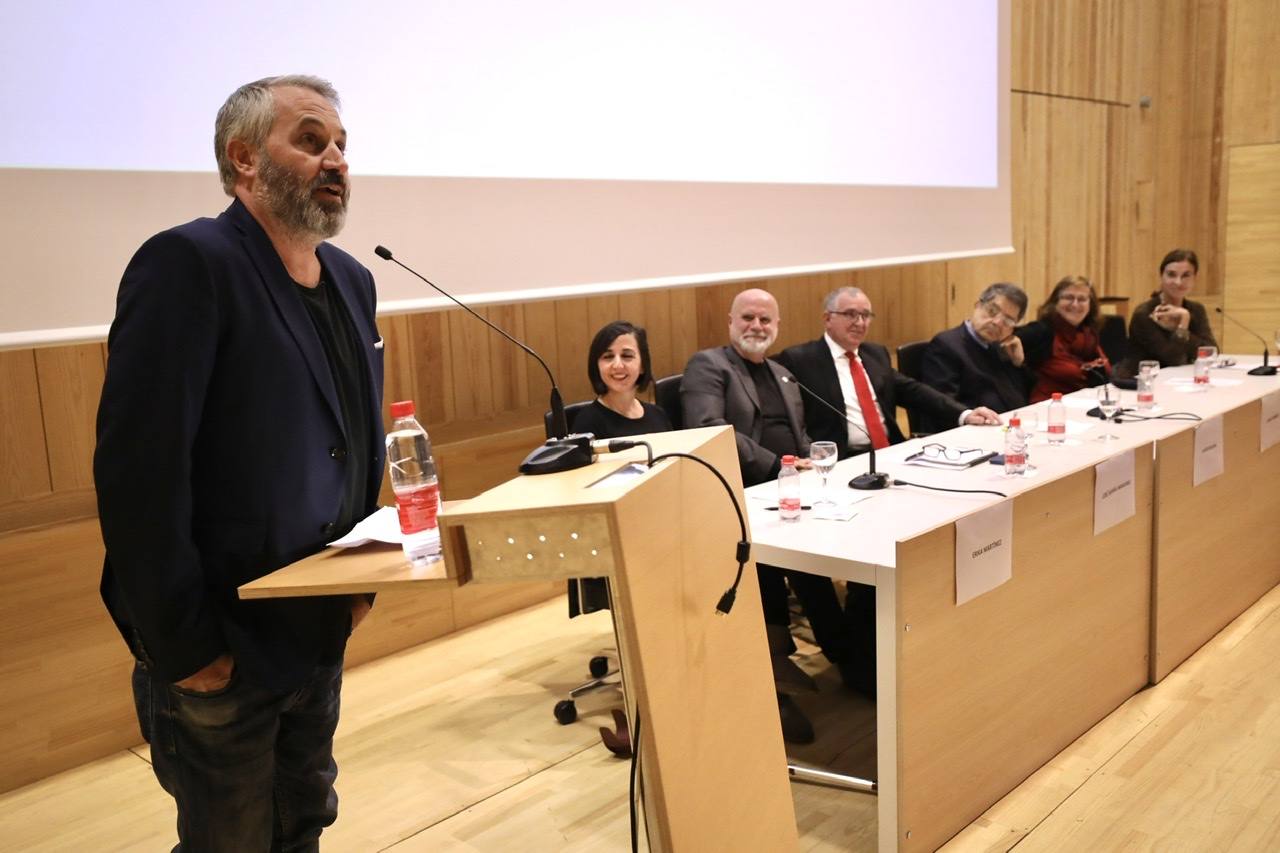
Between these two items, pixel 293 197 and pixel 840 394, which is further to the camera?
pixel 840 394

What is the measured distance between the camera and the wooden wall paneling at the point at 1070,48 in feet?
21.5

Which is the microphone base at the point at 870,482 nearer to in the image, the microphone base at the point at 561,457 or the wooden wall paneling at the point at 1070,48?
the microphone base at the point at 561,457

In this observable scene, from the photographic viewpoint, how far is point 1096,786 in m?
2.44

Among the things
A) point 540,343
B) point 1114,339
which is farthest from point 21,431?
point 1114,339

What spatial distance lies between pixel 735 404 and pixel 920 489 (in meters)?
0.92

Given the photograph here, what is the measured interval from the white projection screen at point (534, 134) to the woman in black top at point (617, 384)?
8.4 inches

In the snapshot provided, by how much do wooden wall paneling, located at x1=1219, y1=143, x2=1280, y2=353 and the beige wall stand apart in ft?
0.05

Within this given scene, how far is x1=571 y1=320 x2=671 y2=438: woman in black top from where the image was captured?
125 inches

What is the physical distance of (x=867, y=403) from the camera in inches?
155

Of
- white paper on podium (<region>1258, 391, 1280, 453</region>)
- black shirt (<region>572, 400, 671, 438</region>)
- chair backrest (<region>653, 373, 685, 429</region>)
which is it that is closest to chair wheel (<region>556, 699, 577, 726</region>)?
black shirt (<region>572, 400, 671, 438</region>)

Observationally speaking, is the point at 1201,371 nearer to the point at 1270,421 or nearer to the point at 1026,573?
the point at 1270,421

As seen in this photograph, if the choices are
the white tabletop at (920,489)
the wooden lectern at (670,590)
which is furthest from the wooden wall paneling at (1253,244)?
the wooden lectern at (670,590)

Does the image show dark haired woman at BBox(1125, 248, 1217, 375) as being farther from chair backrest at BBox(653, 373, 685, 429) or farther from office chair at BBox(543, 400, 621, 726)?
office chair at BBox(543, 400, 621, 726)

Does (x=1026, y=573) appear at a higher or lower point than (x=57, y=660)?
higher
